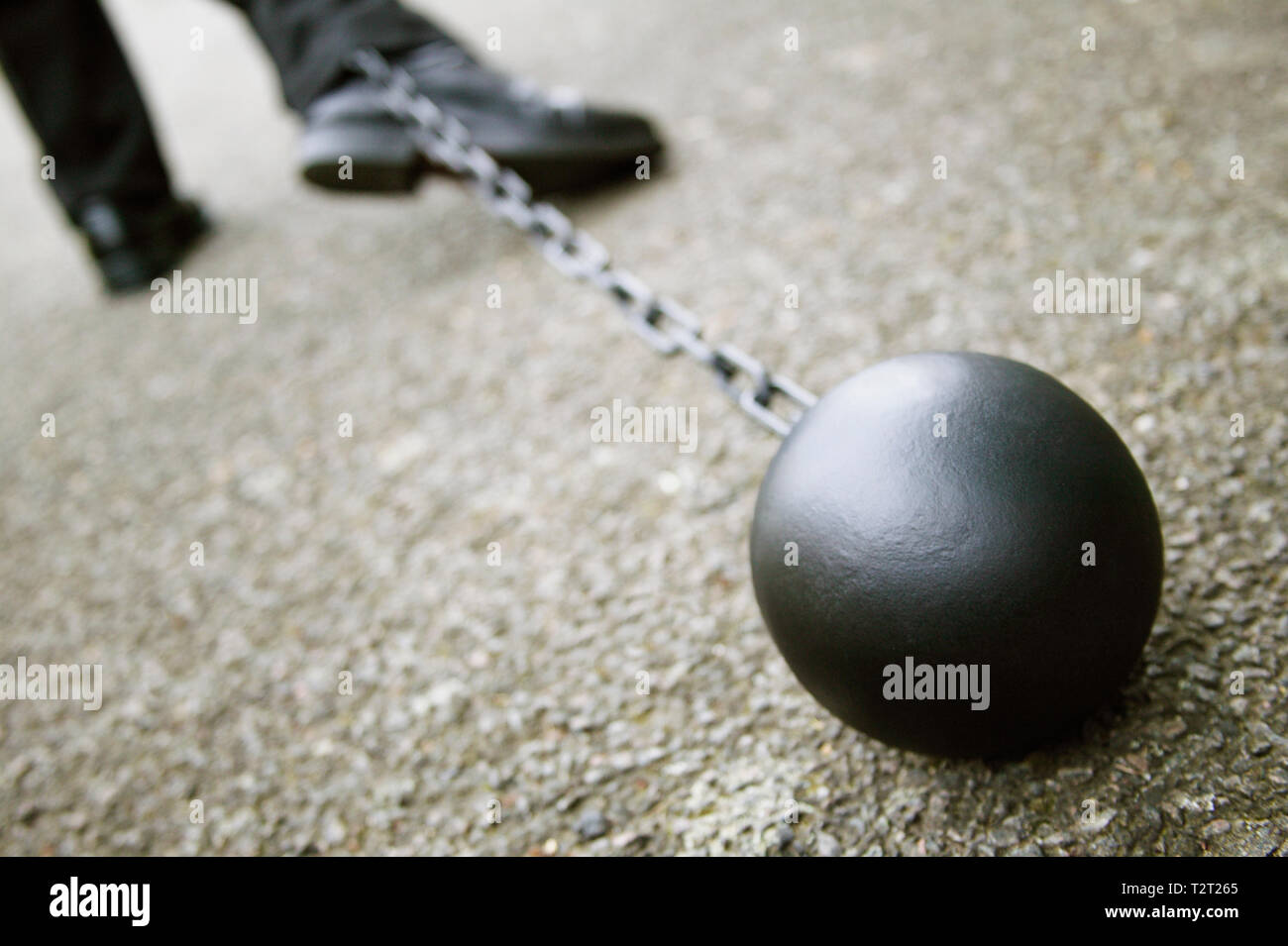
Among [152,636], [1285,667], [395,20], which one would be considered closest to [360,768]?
[152,636]

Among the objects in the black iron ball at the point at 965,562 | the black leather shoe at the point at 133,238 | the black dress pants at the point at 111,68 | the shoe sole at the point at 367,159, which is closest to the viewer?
the black iron ball at the point at 965,562

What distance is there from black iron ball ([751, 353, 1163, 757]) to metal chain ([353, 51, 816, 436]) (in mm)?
248

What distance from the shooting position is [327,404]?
273cm

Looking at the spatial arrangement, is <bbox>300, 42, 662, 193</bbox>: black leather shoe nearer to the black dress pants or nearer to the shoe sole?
the shoe sole

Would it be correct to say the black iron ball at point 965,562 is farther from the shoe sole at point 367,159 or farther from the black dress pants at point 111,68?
the black dress pants at point 111,68

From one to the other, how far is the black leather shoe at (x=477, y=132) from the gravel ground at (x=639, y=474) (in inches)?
6.6

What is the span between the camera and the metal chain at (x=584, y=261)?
168 cm

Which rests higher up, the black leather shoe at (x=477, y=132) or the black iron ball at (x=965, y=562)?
the black leather shoe at (x=477, y=132)

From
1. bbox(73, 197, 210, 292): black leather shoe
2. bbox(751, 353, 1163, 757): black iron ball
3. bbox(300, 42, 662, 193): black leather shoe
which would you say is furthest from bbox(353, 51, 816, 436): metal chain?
bbox(73, 197, 210, 292): black leather shoe

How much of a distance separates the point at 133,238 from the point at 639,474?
247 centimetres

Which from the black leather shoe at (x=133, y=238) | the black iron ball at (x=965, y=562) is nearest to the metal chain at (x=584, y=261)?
the black iron ball at (x=965, y=562)

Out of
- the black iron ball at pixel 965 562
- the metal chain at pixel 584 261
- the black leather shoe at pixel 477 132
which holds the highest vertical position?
the black leather shoe at pixel 477 132

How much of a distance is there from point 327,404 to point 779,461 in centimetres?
169

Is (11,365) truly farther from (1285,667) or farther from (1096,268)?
(1285,667)
